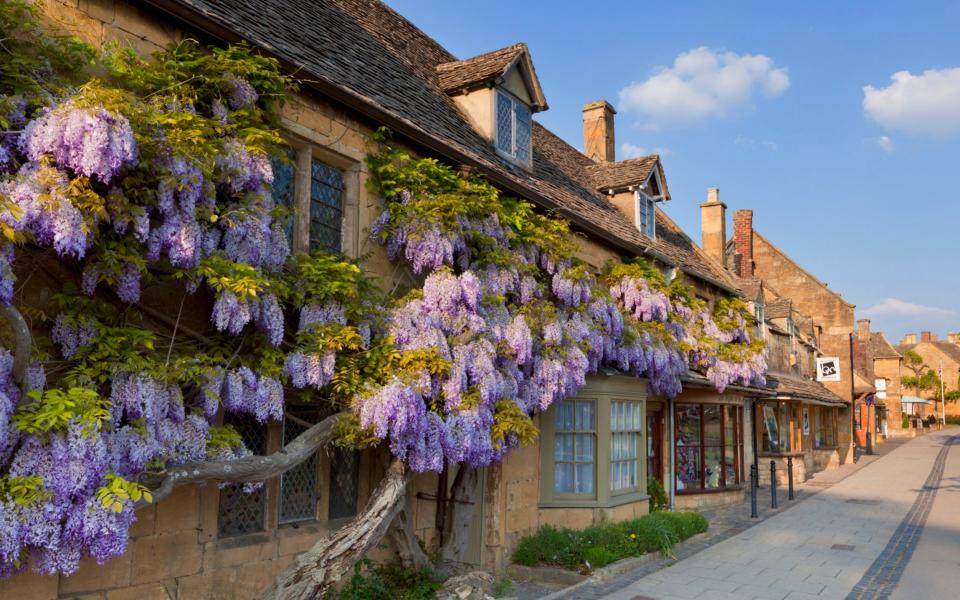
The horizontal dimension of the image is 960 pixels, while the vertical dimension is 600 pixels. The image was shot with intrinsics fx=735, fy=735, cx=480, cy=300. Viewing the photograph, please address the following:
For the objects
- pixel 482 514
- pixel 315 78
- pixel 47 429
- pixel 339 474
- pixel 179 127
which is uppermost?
pixel 315 78

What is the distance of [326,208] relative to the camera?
28.9 ft

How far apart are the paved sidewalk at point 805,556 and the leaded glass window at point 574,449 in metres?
2.11

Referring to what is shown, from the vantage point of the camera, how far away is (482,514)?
10922mm

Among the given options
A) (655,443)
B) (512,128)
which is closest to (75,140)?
(512,128)

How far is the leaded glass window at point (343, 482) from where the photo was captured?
854cm

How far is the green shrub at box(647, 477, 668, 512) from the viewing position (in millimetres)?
16266

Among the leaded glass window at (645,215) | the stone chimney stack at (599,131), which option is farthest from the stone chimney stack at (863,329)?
the leaded glass window at (645,215)

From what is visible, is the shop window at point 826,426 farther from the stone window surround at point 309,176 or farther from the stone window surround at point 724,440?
the stone window surround at point 309,176

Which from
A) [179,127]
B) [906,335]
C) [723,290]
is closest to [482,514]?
[179,127]

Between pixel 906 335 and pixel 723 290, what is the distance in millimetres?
116248

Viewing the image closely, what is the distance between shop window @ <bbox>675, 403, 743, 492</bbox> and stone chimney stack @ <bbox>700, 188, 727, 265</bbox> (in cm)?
791

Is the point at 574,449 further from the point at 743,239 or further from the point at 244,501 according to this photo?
the point at 743,239

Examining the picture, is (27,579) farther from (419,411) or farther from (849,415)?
(849,415)

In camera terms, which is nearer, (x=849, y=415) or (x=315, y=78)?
(x=315, y=78)
